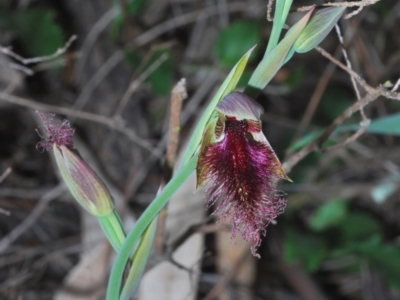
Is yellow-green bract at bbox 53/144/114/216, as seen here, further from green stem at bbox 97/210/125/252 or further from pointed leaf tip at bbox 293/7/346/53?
pointed leaf tip at bbox 293/7/346/53

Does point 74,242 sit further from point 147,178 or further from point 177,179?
point 177,179

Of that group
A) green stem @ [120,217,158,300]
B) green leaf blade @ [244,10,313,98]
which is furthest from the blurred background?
green leaf blade @ [244,10,313,98]

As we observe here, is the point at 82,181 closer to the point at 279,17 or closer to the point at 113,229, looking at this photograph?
the point at 113,229

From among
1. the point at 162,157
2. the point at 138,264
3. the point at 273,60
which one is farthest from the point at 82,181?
the point at 162,157

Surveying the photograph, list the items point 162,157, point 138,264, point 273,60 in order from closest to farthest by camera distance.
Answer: point 273,60
point 138,264
point 162,157

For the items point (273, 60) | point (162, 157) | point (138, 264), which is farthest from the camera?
point (162, 157)
